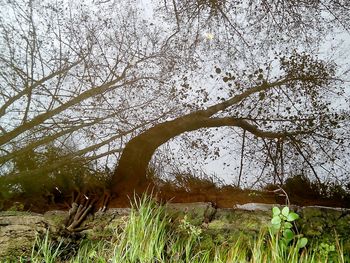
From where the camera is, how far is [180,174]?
2500 mm

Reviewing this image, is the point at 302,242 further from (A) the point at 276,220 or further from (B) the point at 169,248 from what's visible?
(B) the point at 169,248

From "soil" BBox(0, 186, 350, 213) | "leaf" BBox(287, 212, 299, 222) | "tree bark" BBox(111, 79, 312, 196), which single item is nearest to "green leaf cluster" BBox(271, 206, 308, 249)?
"leaf" BBox(287, 212, 299, 222)

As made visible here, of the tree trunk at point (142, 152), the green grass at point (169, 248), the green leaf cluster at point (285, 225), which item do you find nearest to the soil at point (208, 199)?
the tree trunk at point (142, 152)

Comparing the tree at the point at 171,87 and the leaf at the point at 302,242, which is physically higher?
the tree at the point at 171,87

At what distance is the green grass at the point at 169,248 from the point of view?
193 cm

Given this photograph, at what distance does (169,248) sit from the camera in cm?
205

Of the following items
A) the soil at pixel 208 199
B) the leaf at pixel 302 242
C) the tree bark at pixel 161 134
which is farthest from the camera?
the tree bark at pixel 161 134

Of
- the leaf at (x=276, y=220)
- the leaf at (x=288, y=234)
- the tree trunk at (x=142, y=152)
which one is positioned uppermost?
the tree trunk at (x=142, y=152)

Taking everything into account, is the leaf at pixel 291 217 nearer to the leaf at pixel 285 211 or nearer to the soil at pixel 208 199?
the leaf at pixel 285 211

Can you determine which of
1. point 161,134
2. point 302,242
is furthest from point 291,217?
point 161,134

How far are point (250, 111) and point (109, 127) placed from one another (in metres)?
1.02

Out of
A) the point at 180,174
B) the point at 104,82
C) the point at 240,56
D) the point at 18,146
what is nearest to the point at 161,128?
the point at 180,174

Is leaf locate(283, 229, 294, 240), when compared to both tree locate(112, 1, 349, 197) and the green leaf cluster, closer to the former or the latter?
the green leaf cluster

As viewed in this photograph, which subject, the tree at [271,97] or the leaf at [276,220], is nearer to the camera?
the leaf at [276,220]
